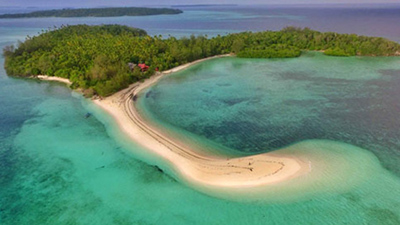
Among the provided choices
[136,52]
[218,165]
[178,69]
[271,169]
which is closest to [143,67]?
[136,52]

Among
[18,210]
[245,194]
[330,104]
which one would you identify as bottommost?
[18,210]

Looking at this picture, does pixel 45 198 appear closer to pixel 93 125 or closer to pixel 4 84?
pixel 93 125

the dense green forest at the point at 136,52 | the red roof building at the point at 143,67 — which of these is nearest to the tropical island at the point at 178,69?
the dense green forest at the point at 136,52

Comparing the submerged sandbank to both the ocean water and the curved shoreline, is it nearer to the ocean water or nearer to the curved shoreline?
the curved shoreline

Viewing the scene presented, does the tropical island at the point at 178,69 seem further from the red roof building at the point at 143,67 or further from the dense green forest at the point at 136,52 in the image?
the red roof building at the point at 143,67

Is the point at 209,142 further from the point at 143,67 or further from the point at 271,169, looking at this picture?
the point at 143,67

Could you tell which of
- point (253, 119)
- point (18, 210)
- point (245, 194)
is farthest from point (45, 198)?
point (253, 119)

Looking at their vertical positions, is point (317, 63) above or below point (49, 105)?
above
